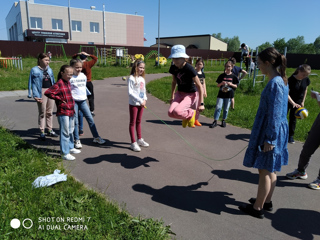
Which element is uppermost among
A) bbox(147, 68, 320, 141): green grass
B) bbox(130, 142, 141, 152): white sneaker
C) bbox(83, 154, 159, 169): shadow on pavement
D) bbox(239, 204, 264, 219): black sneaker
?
bbox(147, 68, 320, 141): green grass

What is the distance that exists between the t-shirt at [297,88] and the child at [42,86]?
19.0ft

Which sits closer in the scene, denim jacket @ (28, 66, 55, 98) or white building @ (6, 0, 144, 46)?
denim jacket @ (28, 66, 55, 98)

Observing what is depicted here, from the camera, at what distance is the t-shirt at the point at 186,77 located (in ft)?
14.2

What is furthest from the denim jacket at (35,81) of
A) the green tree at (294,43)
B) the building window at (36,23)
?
the green tree at (294,43)

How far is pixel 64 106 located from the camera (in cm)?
461

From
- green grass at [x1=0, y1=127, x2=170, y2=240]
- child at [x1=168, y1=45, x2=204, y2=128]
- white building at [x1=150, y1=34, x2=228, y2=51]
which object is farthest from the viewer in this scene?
white building at [x1=150, y1=34, x2=228, y2=51]

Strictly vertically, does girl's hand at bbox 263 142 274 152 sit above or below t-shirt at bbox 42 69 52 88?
below

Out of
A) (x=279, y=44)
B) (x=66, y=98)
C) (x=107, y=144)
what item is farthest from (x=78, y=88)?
(x=279, y=44)

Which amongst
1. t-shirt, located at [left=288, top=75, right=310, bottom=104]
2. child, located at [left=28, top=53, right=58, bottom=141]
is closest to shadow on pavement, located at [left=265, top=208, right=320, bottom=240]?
t-shirt, located at [left=288, top=75, right=310, bottom=104]

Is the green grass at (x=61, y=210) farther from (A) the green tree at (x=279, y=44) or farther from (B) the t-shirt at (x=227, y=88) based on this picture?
(A) the green tree at (x=279, y=44)

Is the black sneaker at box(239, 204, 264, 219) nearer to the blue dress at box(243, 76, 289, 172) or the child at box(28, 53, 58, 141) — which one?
the blue dress at box(243, 76, 289, 172)

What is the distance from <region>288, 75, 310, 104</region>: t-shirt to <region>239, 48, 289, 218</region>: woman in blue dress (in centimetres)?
350

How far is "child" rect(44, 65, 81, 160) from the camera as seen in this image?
180 inches

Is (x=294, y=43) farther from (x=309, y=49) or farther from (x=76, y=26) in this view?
(x=76, y=26)
